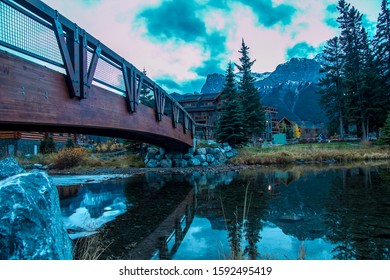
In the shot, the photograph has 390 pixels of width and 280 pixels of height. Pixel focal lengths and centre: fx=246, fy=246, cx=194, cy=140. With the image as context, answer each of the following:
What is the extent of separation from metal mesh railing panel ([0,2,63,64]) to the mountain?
92958mm

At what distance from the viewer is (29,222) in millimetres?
2051

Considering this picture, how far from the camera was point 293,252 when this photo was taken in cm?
379

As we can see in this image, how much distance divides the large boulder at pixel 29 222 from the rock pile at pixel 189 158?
19024 mm

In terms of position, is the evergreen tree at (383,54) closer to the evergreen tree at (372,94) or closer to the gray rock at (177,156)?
the evergreen tree at (372,94)

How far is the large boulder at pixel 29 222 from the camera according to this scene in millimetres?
1951

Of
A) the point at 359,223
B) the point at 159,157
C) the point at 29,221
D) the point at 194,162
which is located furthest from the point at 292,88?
the point at 29,221

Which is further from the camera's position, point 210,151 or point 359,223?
point 210,151

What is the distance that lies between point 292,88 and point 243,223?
144359 millimetres

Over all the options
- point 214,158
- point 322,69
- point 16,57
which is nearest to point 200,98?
point 322,69

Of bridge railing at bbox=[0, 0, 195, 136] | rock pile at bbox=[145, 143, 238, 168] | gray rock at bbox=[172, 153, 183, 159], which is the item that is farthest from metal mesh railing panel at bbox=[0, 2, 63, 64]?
gray rock at bbox=[172, 153, 183, 159]

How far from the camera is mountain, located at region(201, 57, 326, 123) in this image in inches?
4171

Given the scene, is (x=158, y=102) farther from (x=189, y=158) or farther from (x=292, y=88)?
(x=292, y=88)

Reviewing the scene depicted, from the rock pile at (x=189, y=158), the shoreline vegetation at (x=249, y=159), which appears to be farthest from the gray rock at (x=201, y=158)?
the shoreline vegetation at (x=249, y=159)

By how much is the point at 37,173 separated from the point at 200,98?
53286 mm
